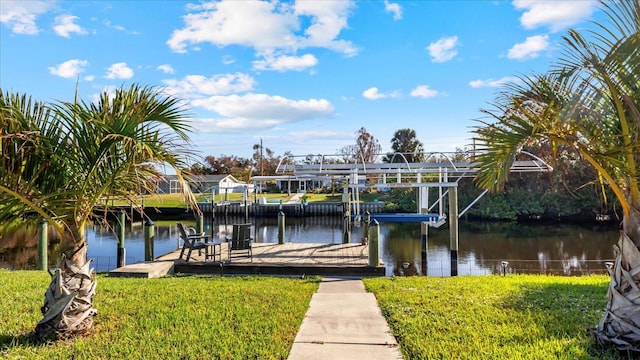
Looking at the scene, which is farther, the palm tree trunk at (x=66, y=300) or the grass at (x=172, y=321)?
the palm tree trunk at (x=66, y=300)

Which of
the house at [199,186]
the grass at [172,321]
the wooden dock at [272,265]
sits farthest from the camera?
the wooden dock at [272,265]

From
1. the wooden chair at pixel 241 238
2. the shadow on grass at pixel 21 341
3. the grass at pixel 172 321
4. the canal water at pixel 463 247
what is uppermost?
the wooden chair at pixel 241 238

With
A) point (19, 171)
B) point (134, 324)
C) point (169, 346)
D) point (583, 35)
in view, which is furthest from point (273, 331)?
point (583, 35)

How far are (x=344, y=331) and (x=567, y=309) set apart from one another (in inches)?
124

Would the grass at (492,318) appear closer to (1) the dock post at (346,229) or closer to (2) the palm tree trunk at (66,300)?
(2) the palm tree trunk at (66,300)

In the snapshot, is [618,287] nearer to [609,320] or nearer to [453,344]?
[609,320]

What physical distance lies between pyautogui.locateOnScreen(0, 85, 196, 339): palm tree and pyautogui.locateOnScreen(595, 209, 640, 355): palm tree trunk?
4.13 m

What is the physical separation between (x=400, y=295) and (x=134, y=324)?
3.79m

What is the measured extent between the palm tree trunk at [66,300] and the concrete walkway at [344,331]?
88.4 inches

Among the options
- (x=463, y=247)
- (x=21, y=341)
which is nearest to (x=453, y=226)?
(x=463, y=247)

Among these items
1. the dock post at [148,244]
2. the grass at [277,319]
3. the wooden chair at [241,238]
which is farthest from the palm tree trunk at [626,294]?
the dock post at [148,244]

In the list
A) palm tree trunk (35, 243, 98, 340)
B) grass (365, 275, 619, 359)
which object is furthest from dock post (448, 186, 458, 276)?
palm tree trunk (35, 243, 98, 340)

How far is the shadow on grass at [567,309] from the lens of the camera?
408cm

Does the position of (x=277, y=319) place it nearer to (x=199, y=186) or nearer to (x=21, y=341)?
(x=199, y=186)
